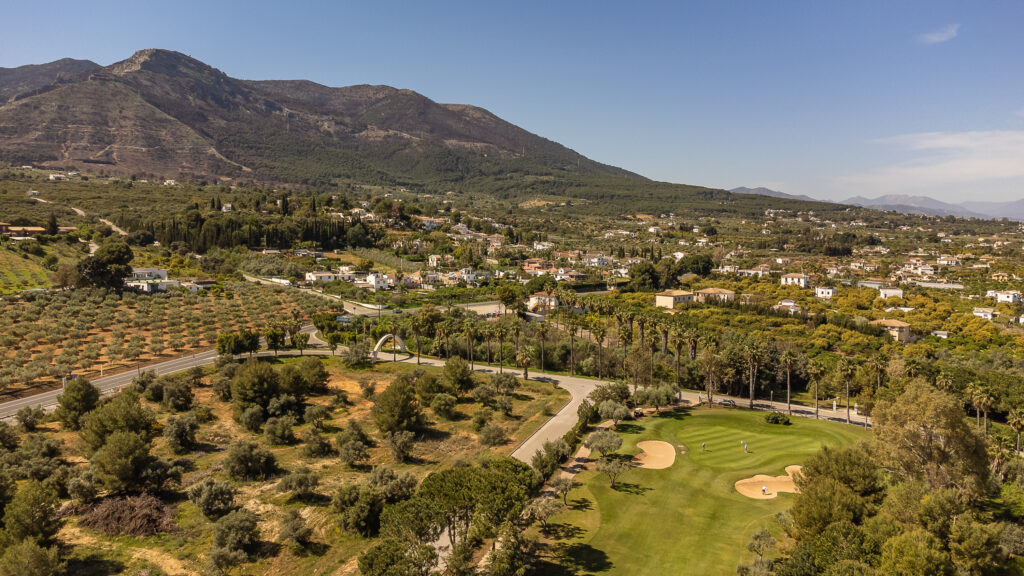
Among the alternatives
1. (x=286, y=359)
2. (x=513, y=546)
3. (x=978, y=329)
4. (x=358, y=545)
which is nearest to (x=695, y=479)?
(x=513, y=546)

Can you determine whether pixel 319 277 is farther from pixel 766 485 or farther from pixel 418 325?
pixel 766 485

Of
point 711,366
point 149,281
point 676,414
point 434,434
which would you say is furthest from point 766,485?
point 149,281

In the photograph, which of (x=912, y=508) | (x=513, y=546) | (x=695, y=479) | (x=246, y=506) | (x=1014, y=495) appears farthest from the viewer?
(x=695, y=479)

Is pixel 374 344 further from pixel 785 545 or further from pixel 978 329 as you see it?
pixel 978 329

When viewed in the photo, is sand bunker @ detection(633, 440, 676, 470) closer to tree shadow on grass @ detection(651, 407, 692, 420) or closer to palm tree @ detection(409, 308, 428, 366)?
tree shadow on grass @ detection(651, 407, 692, 420)

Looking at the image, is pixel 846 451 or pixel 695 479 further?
pixel 695 479
